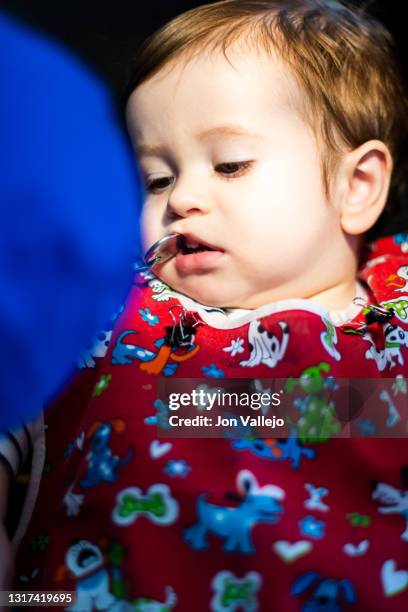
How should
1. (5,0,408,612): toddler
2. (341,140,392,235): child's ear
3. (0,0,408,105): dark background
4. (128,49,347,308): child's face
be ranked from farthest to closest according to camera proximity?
(0,0,408,105): dark background < (341,140,392,235): child's ear < (128,49,347,308): child's face < (5,0,408,612): toddler

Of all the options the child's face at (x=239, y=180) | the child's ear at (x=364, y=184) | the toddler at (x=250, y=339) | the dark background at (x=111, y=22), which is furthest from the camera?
the dark background at (x=111, y=22)

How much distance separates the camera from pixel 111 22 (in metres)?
1.34

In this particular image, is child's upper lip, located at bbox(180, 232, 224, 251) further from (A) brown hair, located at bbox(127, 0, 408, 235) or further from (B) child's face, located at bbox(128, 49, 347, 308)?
Answer: (A) brown hair, located at bbox(127, 0, 408, 235)

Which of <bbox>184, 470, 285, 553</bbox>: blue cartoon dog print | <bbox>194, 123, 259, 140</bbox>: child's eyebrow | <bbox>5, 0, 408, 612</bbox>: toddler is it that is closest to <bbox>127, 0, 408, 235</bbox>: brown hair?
<bbox>5, 0, 408, 612</bbox>: toddler

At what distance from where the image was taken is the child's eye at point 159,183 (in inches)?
41.5

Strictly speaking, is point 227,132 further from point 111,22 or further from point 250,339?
point 111,22

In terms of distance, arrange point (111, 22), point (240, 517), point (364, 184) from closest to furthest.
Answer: point (240, 517) < point (364, 184) < point (111, 22)

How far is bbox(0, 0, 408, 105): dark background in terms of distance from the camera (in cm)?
128

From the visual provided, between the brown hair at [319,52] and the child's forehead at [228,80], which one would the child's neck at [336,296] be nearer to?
the brown hair at [319,52]

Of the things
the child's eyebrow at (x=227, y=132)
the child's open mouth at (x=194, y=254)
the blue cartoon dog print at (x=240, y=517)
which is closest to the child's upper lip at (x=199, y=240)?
the child's open mouth at (x=194, y=254)

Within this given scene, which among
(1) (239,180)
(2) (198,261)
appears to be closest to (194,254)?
(2) (198,261)

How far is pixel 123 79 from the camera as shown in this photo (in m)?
1.24

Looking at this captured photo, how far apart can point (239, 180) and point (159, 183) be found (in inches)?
5.6

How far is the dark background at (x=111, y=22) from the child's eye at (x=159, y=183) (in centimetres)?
26
